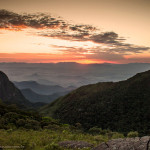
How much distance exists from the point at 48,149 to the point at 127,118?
44.8 metres

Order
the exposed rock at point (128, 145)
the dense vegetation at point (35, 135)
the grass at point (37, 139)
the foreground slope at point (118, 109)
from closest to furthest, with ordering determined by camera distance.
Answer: the exposed rock at point (128, 145) < the grass at point (37, 139) < the dense vegetation at point (35, 135) < the foreground slope at point (118, 109)

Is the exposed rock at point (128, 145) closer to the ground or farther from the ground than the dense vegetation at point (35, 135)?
farther from the ground

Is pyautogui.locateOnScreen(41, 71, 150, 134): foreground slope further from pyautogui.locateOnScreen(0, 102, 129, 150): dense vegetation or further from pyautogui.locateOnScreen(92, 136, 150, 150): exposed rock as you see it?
pyautogui.locateOnScreen(92, 136, 150, 150): exposed rock

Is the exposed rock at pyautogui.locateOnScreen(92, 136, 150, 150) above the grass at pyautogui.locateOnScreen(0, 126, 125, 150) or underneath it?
above

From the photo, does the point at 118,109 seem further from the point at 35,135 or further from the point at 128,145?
the point at 128,145

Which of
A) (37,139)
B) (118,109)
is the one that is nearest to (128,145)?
(37,139)

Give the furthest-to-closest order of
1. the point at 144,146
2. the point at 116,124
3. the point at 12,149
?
the point at 116,124 → the point at 12,149 → the point at 144,146

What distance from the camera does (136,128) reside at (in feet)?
143

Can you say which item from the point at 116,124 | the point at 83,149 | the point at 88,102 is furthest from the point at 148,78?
the point at 83,149

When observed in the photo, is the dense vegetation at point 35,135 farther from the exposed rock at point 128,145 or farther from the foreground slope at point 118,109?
the foreground slope at point 118,109

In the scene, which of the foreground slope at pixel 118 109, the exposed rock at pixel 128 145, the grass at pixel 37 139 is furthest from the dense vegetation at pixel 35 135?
the foreground slope at pixel 118 109

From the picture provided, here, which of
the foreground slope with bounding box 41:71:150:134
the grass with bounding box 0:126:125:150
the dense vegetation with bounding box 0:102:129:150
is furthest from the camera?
the foreground slope with bounding box 41:71:150:134

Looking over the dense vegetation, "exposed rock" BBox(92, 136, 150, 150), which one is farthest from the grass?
"exposed rock" BBox(92, 136, 150, 150)

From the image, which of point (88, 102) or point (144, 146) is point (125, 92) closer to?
point (88, 102)
